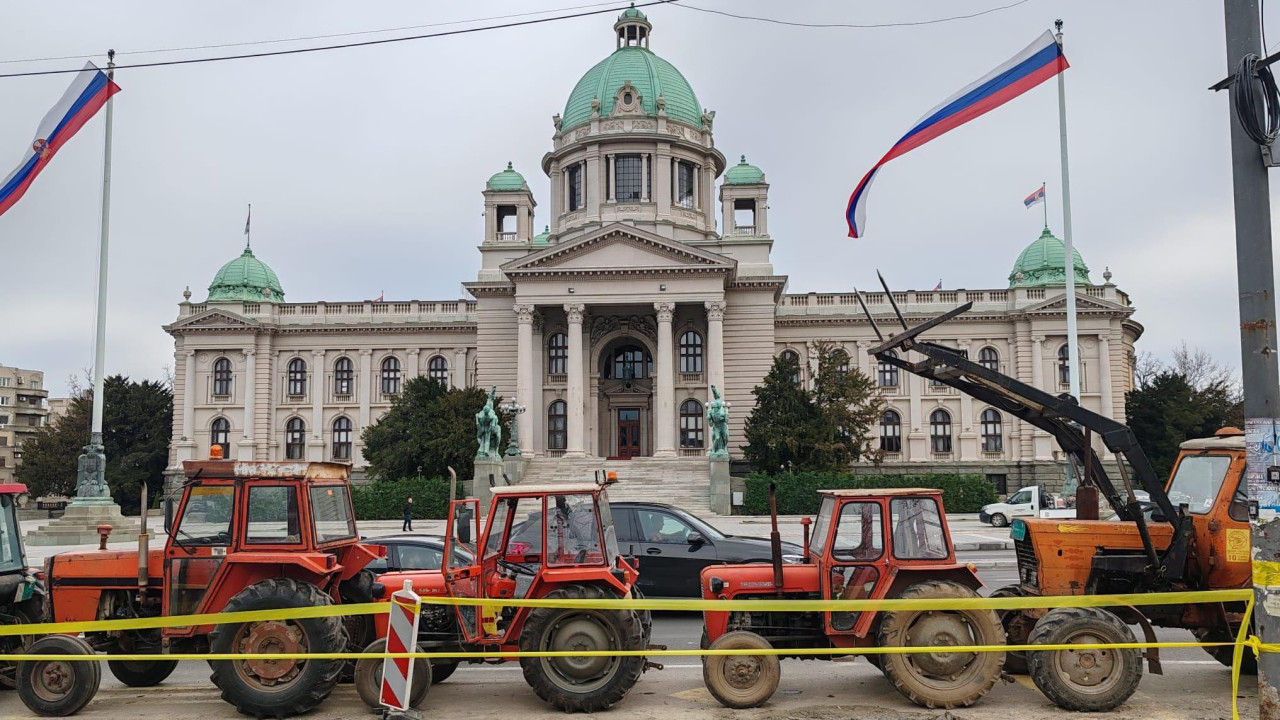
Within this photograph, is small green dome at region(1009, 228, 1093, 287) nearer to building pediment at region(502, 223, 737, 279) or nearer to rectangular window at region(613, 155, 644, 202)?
building pediment at region(502, 223, 737, 279)

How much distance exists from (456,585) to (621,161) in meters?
50.2

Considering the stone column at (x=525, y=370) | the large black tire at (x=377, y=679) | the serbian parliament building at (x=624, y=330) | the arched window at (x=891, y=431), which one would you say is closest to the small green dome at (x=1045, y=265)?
the serbian parliament building at (x=624, y=330)

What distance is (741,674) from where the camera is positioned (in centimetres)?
900

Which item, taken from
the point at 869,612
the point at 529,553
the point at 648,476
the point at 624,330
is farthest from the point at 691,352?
the point at 869,612

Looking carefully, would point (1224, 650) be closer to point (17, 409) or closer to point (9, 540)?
point (9, 540)

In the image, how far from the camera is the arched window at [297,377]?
195 feet

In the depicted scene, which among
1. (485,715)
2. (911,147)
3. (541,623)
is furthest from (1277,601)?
(911,147)

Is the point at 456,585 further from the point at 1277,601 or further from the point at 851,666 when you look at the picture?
the point at 1277,601

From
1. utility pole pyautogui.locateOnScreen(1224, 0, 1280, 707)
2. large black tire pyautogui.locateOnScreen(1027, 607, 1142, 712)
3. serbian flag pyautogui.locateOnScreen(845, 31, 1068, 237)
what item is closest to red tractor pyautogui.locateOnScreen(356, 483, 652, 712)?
large black tire pyautogui.locateOnScreen(1027, 607, 1142, 712)

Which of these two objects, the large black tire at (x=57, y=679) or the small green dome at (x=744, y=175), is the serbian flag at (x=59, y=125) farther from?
the small green dome at (x=744, y=175)

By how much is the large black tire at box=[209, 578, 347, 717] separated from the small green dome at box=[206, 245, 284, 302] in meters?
54.8

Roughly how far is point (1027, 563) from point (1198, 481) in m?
1.86

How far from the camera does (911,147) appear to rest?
47.0ft

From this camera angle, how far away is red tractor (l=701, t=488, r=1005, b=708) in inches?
350
